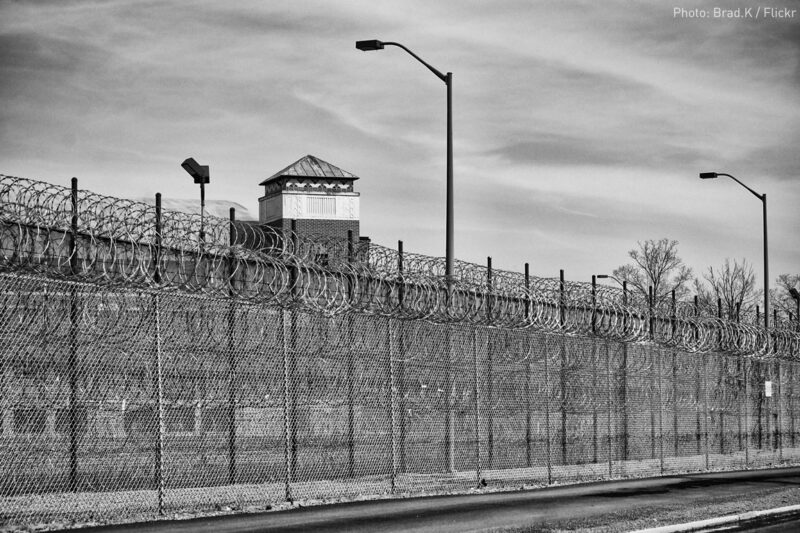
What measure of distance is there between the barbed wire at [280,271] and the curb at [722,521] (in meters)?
5.14

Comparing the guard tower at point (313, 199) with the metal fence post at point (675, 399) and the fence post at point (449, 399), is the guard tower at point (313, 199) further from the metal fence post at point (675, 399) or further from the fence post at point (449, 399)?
the fence post at point (449, 399)

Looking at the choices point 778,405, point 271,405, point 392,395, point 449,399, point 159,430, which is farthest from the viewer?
point 778,405

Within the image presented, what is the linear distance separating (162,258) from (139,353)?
1157mm

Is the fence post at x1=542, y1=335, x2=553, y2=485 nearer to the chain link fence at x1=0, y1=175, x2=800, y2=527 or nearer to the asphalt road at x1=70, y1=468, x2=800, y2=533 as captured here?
the chain link fence at x1=0, y1=175, x2=800, y2=527

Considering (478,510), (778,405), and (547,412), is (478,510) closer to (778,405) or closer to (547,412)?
(547,412)

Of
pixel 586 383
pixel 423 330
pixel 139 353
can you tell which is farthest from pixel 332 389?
pixel 586 383

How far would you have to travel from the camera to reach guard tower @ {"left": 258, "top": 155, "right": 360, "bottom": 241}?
70.7 m

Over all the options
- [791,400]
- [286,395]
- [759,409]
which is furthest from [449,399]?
[791,400]

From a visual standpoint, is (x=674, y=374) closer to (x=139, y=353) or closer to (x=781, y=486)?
(x=781, y=486)

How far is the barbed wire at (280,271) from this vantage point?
12.1m

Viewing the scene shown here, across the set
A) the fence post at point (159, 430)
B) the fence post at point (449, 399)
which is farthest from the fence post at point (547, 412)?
the fence post at point (159, 430)

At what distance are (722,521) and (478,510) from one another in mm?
3159

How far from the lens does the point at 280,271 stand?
1464 cm

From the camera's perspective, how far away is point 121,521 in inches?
497
